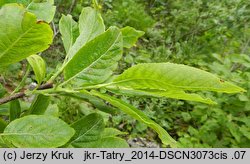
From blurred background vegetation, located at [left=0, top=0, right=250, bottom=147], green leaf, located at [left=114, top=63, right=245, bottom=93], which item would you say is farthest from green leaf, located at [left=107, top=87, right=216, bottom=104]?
blurred background vegetation, located at [left=0, top=0, right=250, bottom=147]

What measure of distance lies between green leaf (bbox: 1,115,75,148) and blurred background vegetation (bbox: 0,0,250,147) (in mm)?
1168

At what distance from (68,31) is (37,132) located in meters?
0.26

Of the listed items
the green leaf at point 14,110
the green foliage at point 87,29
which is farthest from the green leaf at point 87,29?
the green leaf at point 14,110

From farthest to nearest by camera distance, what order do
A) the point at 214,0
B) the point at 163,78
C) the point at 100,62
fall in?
the point at 214,0 < the point at 100,62 < the point at 163,78

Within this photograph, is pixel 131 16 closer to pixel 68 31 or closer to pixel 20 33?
pixel 68 31

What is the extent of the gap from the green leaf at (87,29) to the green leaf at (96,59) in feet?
0.15

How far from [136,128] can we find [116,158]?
2721mm

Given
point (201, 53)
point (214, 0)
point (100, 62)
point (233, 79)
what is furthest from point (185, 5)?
point (100, 62)

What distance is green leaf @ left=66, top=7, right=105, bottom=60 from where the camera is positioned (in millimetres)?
821

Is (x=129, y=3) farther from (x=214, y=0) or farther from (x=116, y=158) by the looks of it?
(x=116, y=158)

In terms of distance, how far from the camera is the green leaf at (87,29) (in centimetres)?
82

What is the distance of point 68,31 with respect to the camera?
917 millimetres

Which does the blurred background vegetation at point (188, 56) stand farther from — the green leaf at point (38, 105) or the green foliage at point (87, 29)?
the green foliage at point (87, 29)

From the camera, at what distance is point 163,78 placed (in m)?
0.68
